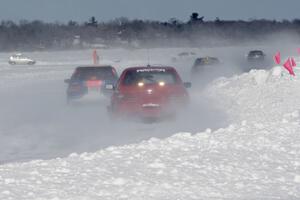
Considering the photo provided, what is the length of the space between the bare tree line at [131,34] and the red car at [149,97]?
268 feet

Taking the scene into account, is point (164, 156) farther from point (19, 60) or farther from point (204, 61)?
point (19, 60)

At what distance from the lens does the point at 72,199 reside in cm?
770

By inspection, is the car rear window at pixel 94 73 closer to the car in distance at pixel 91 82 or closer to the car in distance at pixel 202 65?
the car in distance at pixel 91 82

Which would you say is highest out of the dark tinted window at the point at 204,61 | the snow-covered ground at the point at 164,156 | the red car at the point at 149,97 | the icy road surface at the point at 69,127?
the dark tinted window at the point at 204,61

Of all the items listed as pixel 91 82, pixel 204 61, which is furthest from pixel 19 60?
pixel 91 82

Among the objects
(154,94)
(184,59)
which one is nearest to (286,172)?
(154,94)

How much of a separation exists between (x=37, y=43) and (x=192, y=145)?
92128 mm

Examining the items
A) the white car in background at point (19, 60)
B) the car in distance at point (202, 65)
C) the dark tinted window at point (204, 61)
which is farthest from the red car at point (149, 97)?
the white car in background at point (19, 60)

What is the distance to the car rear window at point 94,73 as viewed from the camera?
21.4m

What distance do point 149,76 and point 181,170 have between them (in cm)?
800

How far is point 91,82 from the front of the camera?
68.3ft

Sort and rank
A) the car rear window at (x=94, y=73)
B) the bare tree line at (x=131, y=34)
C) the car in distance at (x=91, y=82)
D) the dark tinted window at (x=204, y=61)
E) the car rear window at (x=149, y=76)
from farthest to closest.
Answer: the bare tree line at (x=131, y=34), the dark tinted window at (x=204, y=61), the car rear window at (x=94, y=73), the car in distance at (x=91, y=82), the car rear window at (x=149, y=76)

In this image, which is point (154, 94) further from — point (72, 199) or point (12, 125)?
point (72, 199)

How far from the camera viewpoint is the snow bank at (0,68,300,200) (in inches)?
320
